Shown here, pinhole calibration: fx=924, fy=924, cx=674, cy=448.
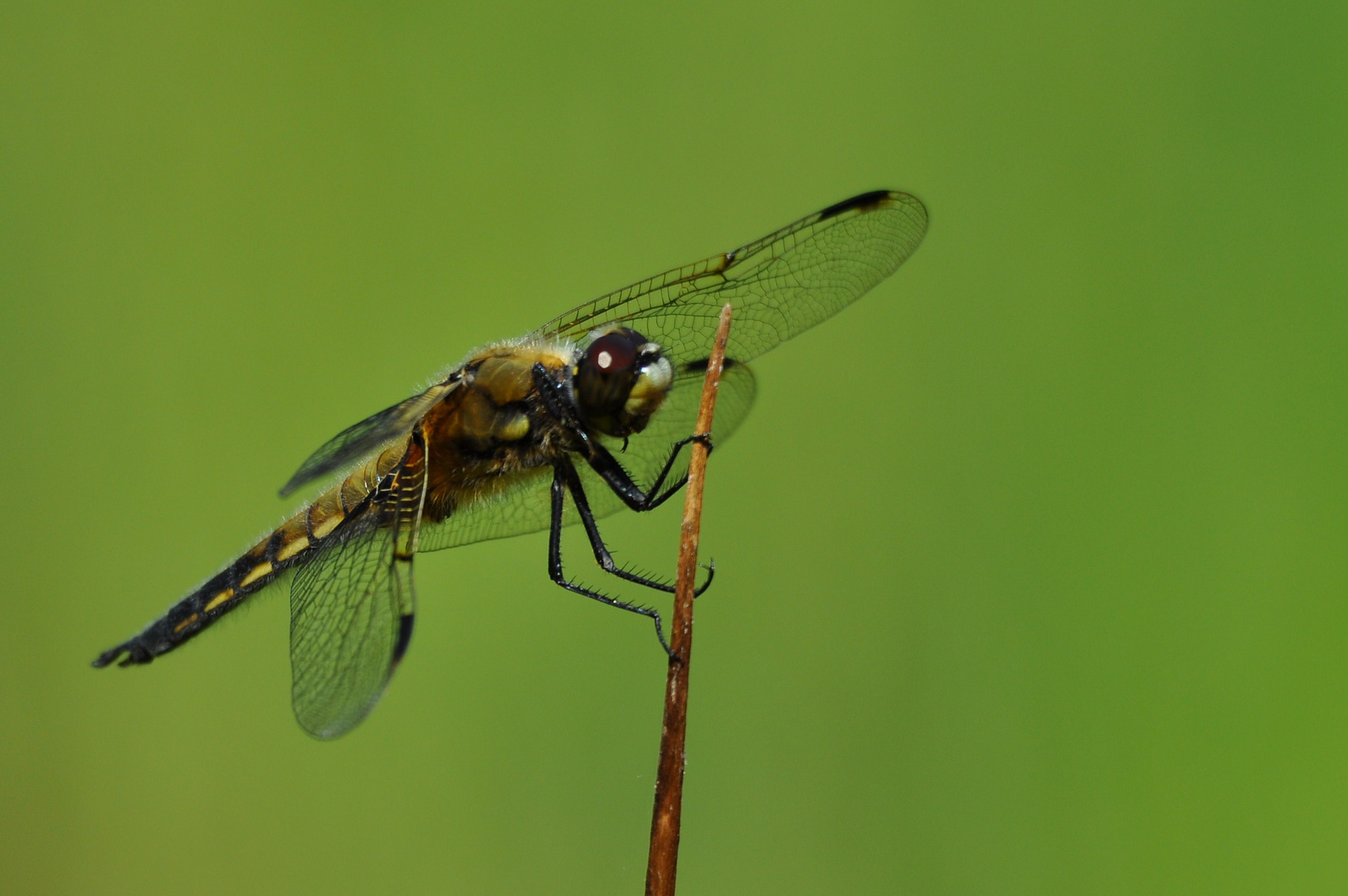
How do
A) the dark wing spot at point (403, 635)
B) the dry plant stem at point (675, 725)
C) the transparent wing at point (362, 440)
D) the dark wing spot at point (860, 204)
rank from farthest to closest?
the dark wing spot at point (860, 204) → the transparent wing at point (362, 440) → the dark wing spot at point (403, 635) → the dry plant stem at point (675, 725)

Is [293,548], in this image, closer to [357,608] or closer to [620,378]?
[357,608]

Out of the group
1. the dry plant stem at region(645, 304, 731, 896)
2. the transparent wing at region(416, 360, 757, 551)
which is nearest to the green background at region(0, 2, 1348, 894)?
the transparent wing at region(416, 360, 757, 551)

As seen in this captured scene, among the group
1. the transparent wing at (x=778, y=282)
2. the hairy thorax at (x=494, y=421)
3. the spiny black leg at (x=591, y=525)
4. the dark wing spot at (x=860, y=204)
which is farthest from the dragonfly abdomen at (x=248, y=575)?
the dark wing spot at (x=860, y=204)

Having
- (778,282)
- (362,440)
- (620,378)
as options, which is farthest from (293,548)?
(778,282)

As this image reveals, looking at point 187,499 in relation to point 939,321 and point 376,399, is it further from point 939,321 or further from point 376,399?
point 939,321

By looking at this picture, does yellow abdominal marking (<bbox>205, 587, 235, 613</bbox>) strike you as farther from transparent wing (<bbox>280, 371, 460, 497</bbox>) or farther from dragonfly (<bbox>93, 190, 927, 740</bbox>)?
transparent wing (<bbox>280, 371, 460, 497</bbox>)

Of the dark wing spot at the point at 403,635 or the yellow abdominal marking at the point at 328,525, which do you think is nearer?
the dark wing spot at the point at 403,635

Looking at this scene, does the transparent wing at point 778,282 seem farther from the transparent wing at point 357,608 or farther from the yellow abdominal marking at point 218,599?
the yellow abdominal marking at point 218,599

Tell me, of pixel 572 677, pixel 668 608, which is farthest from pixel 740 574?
pixel 572 677
